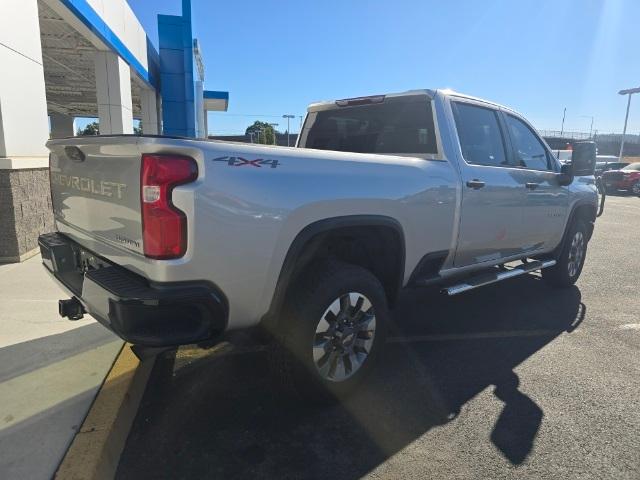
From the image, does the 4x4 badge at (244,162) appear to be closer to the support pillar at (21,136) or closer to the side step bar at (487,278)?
the side step bar at (487,278)

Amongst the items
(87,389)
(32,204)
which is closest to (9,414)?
(87,389)

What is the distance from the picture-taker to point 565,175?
5.09 meters

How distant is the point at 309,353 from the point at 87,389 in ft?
4.89

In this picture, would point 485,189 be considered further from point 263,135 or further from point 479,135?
point 263,135

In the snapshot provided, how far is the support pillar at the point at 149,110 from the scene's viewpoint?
65.1 ft

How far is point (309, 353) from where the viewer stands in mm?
2750

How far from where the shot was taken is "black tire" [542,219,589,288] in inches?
221

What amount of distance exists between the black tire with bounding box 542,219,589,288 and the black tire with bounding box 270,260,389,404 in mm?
3509

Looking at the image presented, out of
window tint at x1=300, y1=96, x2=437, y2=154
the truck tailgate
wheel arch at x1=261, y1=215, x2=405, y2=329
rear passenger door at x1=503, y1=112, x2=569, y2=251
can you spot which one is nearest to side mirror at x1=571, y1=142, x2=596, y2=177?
rear passenger door at x1=503, y1=112, x2=569, y2=251

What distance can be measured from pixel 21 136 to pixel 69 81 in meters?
18.2

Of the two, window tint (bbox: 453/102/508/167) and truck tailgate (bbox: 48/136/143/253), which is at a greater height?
window tint (bbox: 453/102/508/167)

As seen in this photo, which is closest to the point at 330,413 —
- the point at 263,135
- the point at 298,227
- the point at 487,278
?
the point at 298,227

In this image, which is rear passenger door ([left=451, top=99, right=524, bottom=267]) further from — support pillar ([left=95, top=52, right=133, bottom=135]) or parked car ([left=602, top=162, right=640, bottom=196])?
parked car ([left=602, top=162, right=640, bottom=196])

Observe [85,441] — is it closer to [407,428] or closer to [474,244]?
[407,428]
